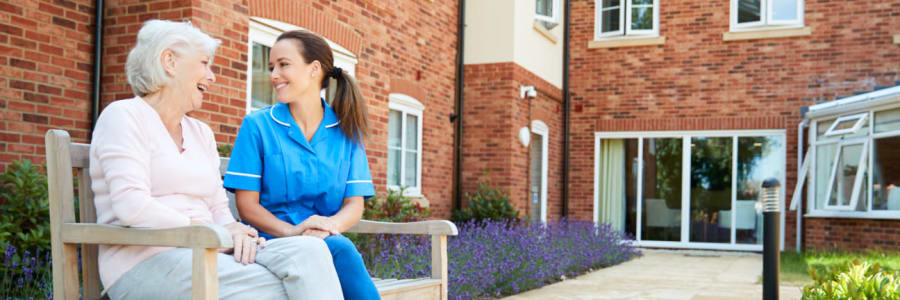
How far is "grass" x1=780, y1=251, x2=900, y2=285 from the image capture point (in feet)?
23.2

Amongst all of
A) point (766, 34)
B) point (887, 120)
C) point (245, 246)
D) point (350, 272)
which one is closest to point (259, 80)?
point (350, 272)

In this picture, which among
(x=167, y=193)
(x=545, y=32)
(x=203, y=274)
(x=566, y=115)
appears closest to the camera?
(x=203, y=274)

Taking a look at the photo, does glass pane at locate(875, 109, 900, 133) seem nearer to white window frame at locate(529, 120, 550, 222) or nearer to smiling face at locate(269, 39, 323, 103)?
white window frame at locate(529, 120, 550, 222)

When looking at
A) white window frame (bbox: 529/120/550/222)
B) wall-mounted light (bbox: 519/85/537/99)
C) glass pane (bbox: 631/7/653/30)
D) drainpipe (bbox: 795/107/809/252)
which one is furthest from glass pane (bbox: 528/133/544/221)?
drainpipe (bbox: 795/107/809/252)

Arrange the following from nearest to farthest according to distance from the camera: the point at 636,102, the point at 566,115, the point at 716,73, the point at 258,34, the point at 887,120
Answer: the point at 258,34, the point at 887,120, the point at 716,73, the point at 636,102, the point at 566,115

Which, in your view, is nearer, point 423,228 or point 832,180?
point 423,228

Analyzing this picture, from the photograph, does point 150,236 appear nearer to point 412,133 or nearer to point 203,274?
point 203,274

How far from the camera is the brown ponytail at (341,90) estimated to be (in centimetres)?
271

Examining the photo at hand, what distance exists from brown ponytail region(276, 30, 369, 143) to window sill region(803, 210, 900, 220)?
885 cm

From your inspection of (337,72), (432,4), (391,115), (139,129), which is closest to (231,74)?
(337,72)

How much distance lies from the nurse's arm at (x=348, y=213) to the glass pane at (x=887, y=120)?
880cm

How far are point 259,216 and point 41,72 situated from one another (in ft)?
8.77

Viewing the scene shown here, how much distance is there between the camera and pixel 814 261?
8.52 m

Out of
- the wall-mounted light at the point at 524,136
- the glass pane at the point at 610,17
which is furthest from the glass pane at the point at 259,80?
the glass pane at the point at 610,17
